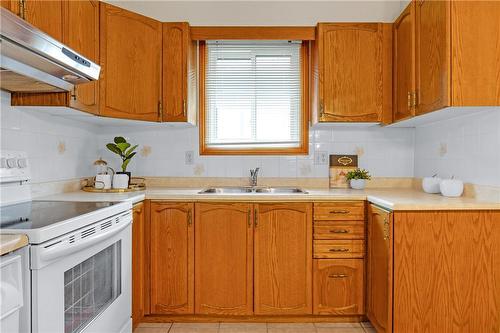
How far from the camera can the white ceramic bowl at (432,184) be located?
264 centimetres

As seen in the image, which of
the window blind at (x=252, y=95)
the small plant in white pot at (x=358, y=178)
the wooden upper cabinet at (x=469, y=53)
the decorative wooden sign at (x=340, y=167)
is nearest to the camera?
the wooden upper cabinet at (x=469, y=53)

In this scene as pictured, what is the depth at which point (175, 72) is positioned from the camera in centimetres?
283

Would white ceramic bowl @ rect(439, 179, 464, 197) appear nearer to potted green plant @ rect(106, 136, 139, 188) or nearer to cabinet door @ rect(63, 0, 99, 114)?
potted green plant @ rect(106, 136, 139, 188)

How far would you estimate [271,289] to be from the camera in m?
2.59

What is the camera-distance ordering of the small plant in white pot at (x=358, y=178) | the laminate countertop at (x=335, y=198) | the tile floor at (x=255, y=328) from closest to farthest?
the laminate countertop at (x=335, y=198), the tile floor at (x=255, y=328), the small plant in white pot at (x=358, y=178)

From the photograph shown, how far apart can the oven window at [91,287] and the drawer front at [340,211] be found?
126cm

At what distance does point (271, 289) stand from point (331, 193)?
2.46 feet

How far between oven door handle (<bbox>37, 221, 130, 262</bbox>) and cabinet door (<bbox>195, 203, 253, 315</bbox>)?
29.5 inches

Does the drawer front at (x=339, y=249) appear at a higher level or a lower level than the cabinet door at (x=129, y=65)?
lower

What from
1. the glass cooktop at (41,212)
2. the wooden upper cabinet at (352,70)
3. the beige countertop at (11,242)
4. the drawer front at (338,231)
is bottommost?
the drawer front at (338,231)

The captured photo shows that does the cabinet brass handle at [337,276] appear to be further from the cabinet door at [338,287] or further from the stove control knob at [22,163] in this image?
the stove control knob at [22,163]

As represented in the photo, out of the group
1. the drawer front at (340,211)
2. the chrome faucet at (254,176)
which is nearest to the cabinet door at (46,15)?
the chrome faucet at (254,176)

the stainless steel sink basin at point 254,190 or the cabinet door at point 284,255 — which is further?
the stainless steel sink basin at point 254,190

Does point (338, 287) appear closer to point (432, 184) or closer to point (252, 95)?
point (432, 184)
